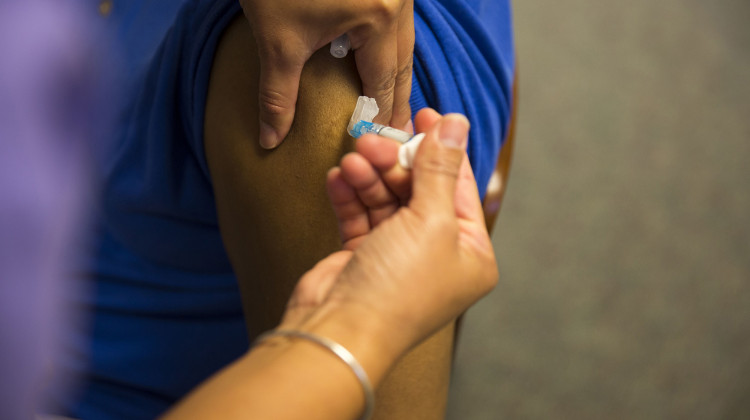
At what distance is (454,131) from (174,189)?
15.7 inches

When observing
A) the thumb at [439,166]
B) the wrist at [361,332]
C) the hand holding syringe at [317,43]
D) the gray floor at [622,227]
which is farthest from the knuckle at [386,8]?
the gray floor at [622,227]

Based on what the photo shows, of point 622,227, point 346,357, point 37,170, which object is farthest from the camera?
point 622,227

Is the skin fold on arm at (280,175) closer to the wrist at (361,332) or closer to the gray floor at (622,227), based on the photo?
the wrist at (361,332)

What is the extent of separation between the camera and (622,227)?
1.79 m

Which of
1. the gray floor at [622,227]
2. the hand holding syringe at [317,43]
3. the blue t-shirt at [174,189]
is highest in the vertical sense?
the hand holding syringe at [317,43]

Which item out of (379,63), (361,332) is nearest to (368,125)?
(379,63)

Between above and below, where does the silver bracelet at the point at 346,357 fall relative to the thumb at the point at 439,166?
below

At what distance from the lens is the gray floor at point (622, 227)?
160cm

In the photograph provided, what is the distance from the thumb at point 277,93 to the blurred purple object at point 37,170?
11.5 inches

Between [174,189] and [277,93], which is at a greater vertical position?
[277,93]

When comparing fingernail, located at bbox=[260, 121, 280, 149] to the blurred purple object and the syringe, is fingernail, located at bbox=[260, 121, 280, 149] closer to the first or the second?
the syringe

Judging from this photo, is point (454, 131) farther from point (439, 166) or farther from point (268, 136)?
point (268, 136)

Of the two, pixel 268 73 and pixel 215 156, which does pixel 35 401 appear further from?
pixel 268 73

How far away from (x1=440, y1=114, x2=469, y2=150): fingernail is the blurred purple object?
494 millimetres
